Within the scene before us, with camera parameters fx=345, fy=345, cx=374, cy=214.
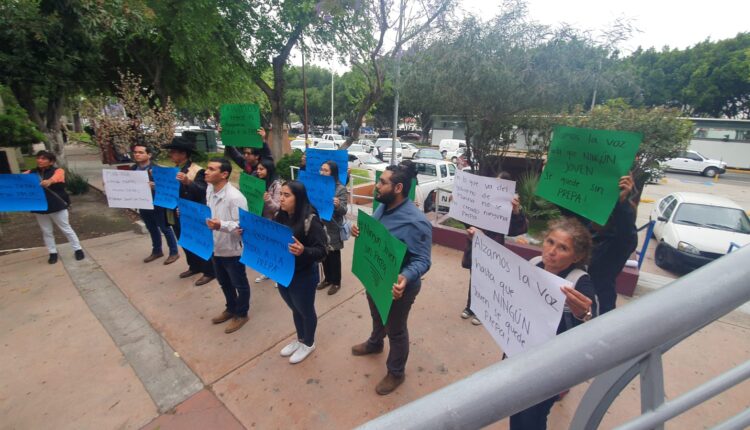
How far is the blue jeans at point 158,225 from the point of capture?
5262 millimetres

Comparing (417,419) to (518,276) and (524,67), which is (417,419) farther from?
(524,67)

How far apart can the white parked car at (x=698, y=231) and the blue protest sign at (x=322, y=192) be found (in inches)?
248

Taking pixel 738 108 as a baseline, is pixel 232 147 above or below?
below

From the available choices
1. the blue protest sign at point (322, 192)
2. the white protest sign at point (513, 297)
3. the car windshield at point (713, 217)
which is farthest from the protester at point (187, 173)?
the car windshield at point (713, 217)

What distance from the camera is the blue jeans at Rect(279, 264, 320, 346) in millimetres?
2980

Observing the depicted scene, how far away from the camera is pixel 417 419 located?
650 millimetres

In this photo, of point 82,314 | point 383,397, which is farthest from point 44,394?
point 383,397

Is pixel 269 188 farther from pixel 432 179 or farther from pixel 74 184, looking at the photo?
pixel 74 184

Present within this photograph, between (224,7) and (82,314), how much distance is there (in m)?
9.03

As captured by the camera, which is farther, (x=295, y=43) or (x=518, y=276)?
(x=295, y=43)

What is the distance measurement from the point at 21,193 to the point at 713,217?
11.8m

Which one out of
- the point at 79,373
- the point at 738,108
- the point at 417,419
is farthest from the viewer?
the point at 738,108

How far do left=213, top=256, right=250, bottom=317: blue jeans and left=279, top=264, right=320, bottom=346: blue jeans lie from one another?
2.47 ft

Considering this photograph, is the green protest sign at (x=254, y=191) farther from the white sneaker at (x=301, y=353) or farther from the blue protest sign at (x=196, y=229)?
the white sneaker at (x=301, y=353)
